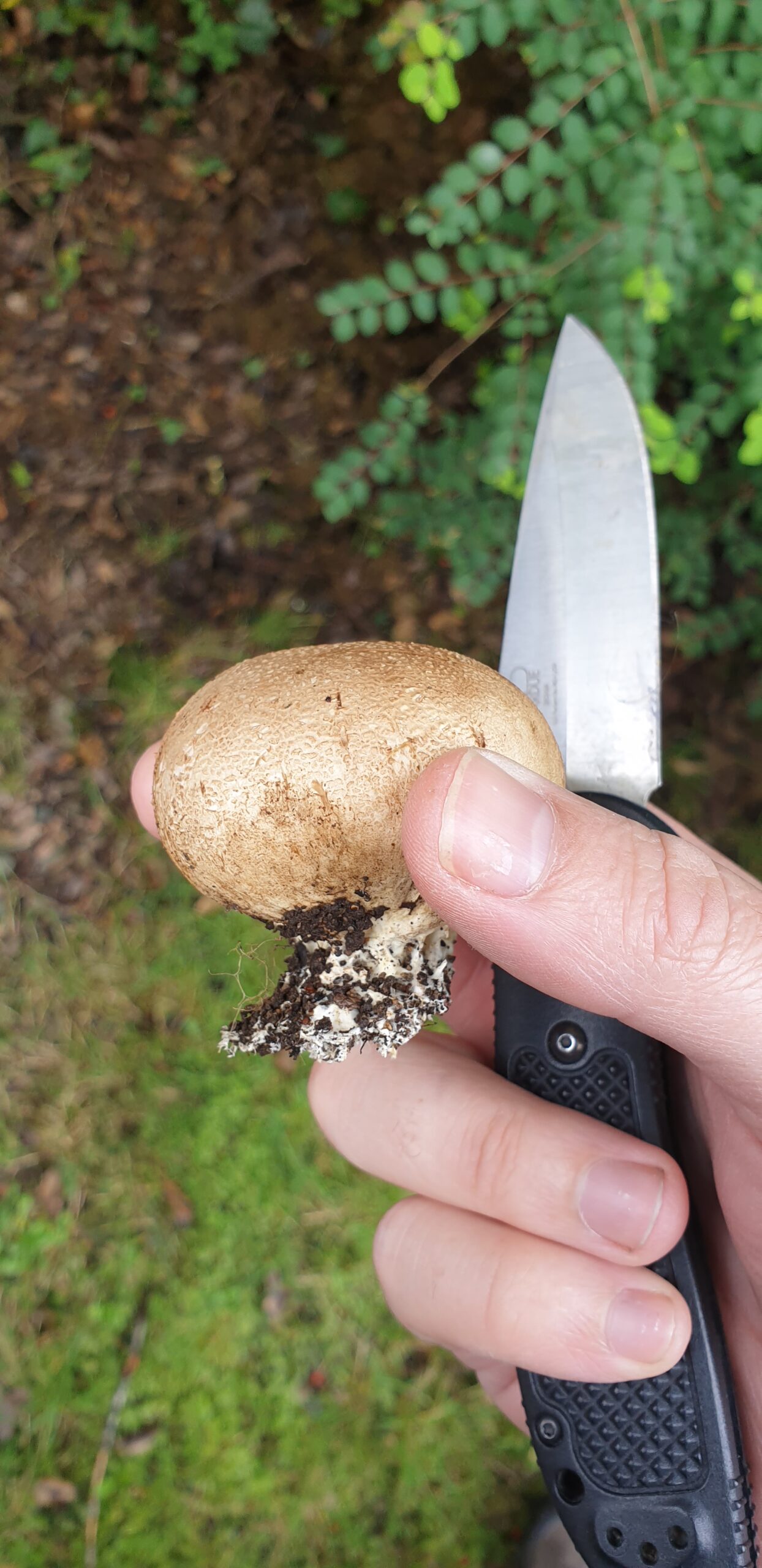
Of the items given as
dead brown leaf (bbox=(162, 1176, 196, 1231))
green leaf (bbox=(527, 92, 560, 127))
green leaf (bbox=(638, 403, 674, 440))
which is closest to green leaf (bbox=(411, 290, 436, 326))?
green leaf (bbox=(527, 92, 560, 127))

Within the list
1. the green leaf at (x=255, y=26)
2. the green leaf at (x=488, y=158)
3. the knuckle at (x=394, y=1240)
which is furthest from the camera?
the green leaf at (x=255, y=26)

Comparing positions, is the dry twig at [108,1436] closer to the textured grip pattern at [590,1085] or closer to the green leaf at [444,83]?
the textured grip pattern at [590,1085]

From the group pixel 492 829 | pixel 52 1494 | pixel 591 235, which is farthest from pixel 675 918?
pixel 52 1494

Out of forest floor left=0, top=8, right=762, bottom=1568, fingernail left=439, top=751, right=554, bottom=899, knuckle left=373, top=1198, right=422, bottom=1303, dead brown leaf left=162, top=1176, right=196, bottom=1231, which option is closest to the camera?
fingernail left=439, top=751, right=554, bottom=899

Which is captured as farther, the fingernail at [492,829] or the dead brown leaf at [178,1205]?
the dead brown leaf at [178,1205]

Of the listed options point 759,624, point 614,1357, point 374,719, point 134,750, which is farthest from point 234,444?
point 614,1357

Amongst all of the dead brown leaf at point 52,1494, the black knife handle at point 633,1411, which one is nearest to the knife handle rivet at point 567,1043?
the black knife handle at point 633,1411

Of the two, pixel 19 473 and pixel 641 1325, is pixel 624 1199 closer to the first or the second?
pixel 641 1325

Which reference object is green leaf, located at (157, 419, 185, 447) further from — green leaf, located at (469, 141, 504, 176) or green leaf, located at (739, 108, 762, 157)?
green leaf, located at (739, 108, 762, 157)

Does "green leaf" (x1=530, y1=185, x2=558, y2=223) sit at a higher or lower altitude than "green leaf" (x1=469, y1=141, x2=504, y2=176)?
lower
